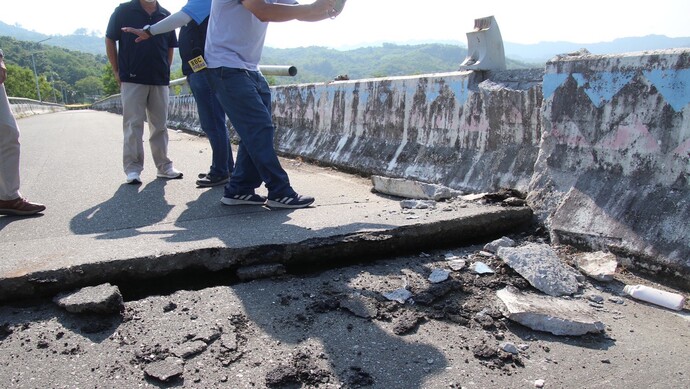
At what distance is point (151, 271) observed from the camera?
247 cm

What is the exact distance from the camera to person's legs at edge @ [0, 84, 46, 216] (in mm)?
3570

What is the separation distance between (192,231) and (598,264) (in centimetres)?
243

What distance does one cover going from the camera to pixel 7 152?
361cm

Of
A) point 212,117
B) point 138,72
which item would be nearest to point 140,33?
point 138,72

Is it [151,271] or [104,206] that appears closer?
[151,271]

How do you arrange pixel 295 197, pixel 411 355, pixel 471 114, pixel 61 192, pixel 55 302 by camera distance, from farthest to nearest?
1. pixel 61 192
2. pixel 471 114
3. pixel 295 197
4. pixel 55 302
5. pixel 411 355

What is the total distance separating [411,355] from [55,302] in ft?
5.35

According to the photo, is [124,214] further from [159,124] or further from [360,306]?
[360,306]

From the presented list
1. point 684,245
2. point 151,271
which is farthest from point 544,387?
point 151,271

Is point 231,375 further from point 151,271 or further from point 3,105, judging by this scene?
point 3,105

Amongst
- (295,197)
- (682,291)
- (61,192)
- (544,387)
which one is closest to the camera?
(544,387)

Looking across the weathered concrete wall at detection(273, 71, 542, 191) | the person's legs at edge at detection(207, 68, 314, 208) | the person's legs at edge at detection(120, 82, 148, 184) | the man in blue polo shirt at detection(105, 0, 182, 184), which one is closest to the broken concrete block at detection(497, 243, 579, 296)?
the weathered concrete wall at detection(273, 71, 542, 191)

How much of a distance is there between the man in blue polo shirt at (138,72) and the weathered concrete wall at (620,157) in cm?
372

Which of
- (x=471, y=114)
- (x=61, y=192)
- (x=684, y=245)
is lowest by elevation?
(x=61, y=192)
